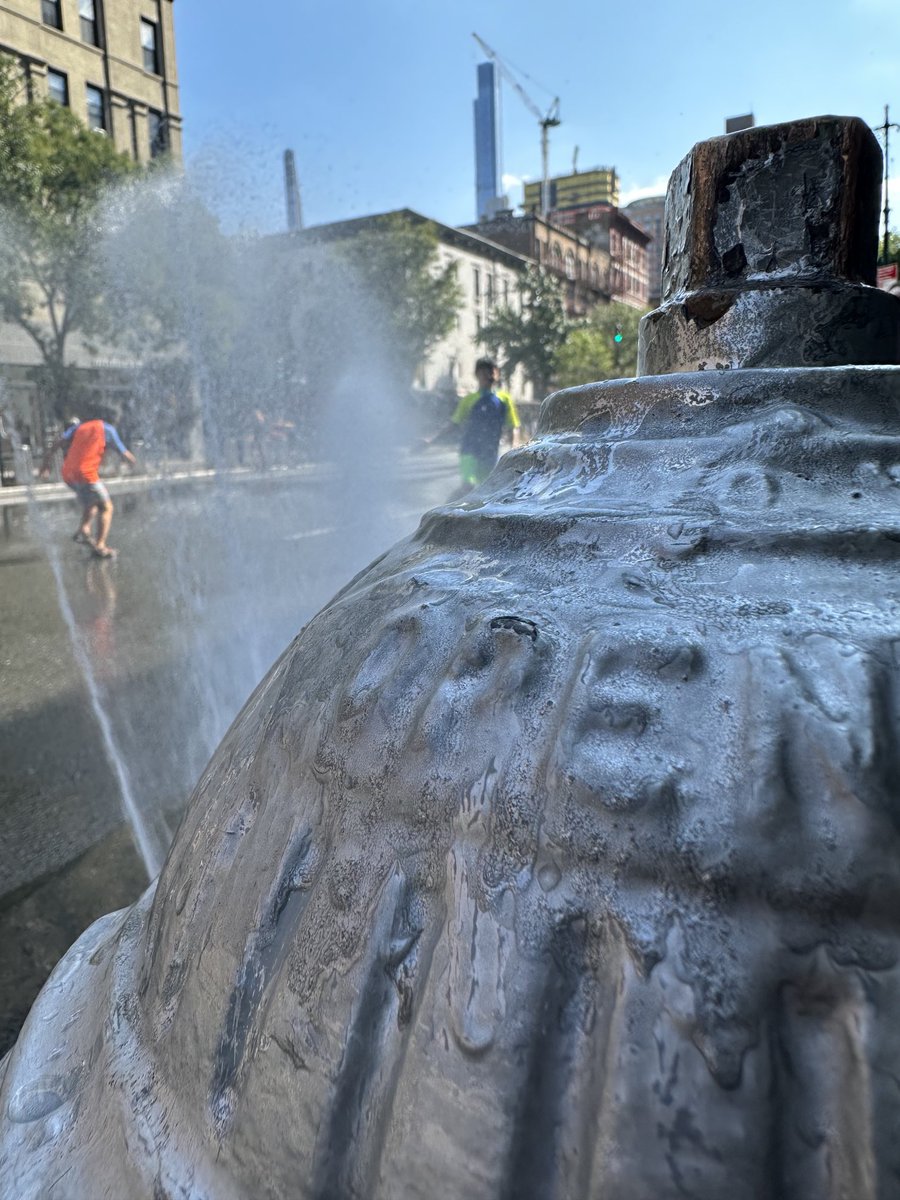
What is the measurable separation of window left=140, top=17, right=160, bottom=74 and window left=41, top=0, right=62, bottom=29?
272 cm

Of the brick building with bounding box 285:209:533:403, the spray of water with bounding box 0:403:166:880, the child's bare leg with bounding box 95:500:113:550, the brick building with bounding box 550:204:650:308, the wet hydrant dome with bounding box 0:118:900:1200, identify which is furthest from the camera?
the brick building with bounding box 550:204:650:308

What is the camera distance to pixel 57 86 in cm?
2244

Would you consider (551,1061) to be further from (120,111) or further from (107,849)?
(120,111)

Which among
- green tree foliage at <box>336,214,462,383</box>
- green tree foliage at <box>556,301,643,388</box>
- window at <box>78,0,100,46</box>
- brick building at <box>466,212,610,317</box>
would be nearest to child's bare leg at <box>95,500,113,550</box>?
green tree foliage at <box>336,214,462,383</box>

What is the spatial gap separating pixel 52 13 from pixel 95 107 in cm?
221

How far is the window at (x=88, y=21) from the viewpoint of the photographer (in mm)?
22422

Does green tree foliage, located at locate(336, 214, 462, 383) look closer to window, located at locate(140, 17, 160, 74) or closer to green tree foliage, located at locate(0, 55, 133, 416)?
window, located at locate(140, 17, 160, 74)

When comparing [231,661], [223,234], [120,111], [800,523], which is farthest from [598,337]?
[800,523]

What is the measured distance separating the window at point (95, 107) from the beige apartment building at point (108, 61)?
25 millimetres

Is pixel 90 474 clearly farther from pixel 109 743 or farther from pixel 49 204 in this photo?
pixel 49 204

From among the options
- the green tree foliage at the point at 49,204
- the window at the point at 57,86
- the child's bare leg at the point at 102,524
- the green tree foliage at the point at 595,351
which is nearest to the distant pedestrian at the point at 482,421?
the child's bare leg at the point at 102,524

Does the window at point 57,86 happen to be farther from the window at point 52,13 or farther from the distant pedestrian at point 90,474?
the distant pedestrian at point 90,474

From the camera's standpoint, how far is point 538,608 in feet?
2.63

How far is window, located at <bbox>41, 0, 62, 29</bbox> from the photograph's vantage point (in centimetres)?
2148
